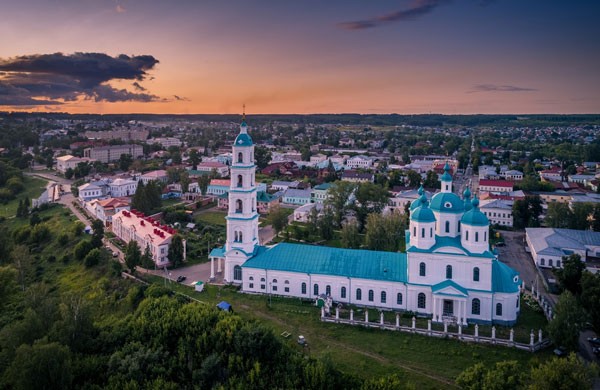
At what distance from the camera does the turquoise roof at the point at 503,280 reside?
89.4ft

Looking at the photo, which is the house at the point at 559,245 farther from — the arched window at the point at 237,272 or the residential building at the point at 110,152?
the residential building at the point at 110,152

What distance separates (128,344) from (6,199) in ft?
209

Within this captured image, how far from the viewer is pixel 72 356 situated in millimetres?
21578

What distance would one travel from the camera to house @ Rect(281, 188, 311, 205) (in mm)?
67250

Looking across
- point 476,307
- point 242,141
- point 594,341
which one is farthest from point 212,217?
point 594,341

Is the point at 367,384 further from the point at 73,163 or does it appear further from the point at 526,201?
the point at 73,163

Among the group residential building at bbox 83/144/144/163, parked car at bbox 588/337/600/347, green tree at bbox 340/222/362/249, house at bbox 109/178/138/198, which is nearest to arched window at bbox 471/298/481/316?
parked car at bbox 588/337/600/347

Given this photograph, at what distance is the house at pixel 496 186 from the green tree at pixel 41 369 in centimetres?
6628

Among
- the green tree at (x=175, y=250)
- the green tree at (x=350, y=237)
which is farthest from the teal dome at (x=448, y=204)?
the green tree at (x=175, y=250)

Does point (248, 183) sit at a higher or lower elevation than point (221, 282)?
higher

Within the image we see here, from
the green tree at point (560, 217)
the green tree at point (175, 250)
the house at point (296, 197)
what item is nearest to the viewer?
the green tree at point (175, 250)

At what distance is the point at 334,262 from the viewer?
103 ft

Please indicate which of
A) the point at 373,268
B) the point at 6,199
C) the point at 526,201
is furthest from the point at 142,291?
the point at 6,199

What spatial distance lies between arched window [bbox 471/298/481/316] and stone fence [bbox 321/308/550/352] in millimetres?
1748
